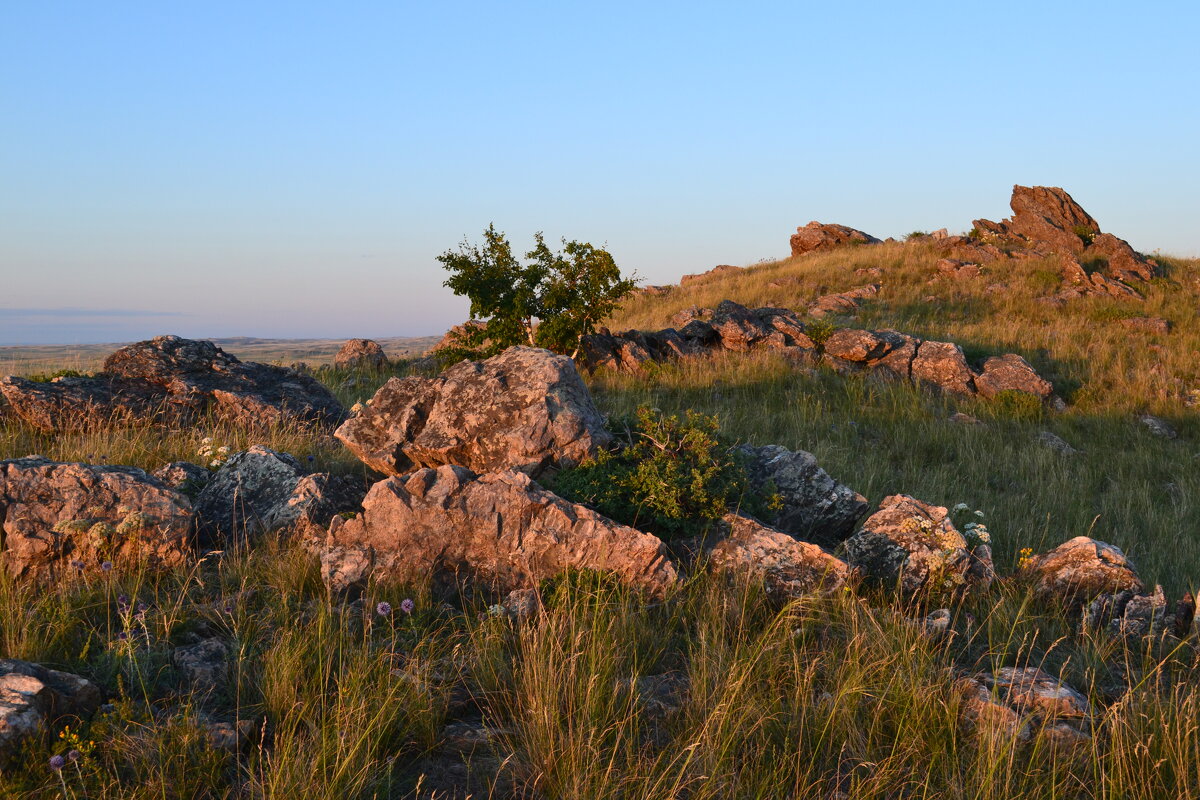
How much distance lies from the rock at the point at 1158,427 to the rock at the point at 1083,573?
29.3 ft

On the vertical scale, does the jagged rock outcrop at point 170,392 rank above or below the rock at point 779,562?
above

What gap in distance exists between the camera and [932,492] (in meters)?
9.01

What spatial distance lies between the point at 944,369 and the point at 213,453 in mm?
12305

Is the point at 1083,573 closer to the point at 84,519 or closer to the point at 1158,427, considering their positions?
the point at 84,519

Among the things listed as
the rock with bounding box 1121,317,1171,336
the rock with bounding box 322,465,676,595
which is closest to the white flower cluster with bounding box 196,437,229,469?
the rock with bounding box 322,465,676,595

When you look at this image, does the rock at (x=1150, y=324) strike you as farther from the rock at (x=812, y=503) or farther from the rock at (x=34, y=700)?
the rock at (x=34, y=700)

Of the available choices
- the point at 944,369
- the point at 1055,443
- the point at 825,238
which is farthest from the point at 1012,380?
the point at 825,238

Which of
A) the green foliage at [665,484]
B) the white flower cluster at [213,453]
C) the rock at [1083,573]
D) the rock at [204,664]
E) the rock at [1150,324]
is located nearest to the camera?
the rock at [204,664]

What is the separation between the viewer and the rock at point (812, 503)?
20.2 feet

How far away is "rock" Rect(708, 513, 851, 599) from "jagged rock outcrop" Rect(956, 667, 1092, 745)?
1.18 meters

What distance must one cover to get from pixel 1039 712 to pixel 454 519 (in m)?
3.37

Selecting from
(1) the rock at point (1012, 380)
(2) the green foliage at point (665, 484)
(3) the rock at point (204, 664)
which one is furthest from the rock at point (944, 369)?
(3) the rock at point (204, 664)

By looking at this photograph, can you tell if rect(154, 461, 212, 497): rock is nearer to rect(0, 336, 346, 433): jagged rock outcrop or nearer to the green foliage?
rect(0, 336, 346, 433): jagged rock outcrop

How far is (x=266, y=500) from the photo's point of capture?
598 cm
